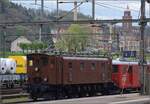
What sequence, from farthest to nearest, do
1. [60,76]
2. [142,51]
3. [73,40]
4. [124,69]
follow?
[73,40] → [124,69] → [60,76] → [142,51]

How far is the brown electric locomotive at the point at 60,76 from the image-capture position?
36.2m

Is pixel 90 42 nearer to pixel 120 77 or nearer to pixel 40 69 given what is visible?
pixel 120 77

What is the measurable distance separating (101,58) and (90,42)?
1562 inches

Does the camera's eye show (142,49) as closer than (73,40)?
Yes

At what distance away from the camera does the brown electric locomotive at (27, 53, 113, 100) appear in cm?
3625

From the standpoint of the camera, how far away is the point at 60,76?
36.7 metres

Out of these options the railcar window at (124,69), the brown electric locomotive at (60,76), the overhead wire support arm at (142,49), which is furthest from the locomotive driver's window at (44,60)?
the railcar window at (124,69)

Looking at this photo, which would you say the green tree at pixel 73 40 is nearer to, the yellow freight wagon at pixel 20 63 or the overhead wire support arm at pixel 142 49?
the yellow freight wagon at pixel 20 63

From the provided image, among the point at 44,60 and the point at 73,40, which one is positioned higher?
the point at 73,40

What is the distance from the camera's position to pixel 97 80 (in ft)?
136

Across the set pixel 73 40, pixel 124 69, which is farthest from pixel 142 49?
pixel 73 40

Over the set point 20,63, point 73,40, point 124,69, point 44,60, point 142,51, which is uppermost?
point 73,40

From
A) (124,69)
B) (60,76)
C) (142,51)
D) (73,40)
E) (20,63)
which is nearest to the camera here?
(142,51)

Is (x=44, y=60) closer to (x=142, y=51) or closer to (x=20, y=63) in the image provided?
(x=142, y=51)
